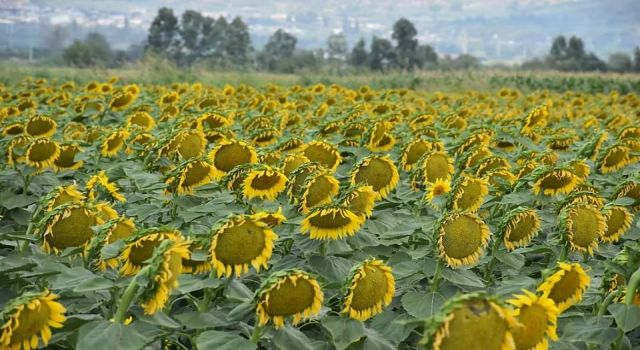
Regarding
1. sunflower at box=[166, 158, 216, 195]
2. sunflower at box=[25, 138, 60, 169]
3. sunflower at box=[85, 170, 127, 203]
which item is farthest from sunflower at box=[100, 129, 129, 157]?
sunflower at box=[166, 158, 216, 195]

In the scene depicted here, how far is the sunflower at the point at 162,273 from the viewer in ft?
5.05

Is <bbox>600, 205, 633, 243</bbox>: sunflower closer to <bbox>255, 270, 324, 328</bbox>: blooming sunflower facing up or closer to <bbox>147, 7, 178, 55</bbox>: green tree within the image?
<bbox>255, 270, 324, 328</bbox>: blooming sunflower facing up

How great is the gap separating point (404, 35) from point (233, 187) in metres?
52.5

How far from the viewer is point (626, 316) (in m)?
1.84

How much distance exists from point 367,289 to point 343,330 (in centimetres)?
13

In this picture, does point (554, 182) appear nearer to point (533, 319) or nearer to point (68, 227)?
point (533, 319)

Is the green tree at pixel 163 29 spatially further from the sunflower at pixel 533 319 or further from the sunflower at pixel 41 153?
the sunflower at pixel 533 319

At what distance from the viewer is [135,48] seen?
7681 centimetres

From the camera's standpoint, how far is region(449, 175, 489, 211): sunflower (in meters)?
2.60

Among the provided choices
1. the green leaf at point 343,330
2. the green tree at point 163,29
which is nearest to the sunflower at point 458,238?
the green leaf at point 343,330

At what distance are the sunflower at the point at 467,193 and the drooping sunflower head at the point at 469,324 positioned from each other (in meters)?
1.27

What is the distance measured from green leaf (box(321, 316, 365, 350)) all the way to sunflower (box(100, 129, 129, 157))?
2.07m

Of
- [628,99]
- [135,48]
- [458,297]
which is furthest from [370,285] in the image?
A: [135,48]

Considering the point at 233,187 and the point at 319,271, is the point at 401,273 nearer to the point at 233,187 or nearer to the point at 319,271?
the point at 319,271
